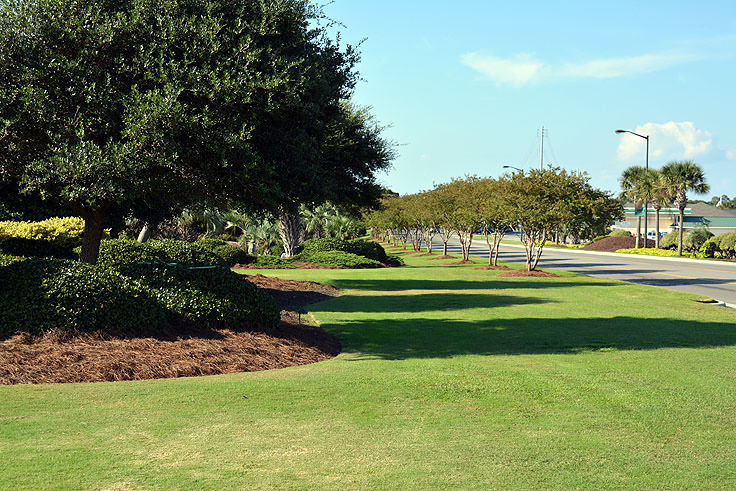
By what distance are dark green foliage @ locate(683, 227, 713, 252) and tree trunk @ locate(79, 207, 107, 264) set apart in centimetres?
4697

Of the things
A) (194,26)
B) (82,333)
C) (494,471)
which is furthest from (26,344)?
(494,471)

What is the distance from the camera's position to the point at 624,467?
17.0ft

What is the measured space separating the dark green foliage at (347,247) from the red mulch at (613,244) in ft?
113

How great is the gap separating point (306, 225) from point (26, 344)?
39251mm

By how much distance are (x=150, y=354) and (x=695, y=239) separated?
1941 inches

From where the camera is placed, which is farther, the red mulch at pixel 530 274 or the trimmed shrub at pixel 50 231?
the red mulch at pixel 530 274

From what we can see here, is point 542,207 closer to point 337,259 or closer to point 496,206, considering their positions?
point 496,206


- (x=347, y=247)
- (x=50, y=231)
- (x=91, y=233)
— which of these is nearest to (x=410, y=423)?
(x=91, y=233)

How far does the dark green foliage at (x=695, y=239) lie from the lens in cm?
4991

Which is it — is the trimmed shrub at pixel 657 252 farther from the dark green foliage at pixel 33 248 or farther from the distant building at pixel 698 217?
the distant building at pixel 698 217

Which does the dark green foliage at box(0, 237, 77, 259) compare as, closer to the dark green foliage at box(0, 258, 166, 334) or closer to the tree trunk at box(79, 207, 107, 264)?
the tree trunk at box(79, 207, 107, 264)

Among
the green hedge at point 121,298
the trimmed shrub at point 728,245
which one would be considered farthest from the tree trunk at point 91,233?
the trimmed shrub at point 728,245

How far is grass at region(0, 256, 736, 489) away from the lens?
4.91 m

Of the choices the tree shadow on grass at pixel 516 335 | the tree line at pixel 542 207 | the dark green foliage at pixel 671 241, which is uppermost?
the tree line at pixel 542 207
